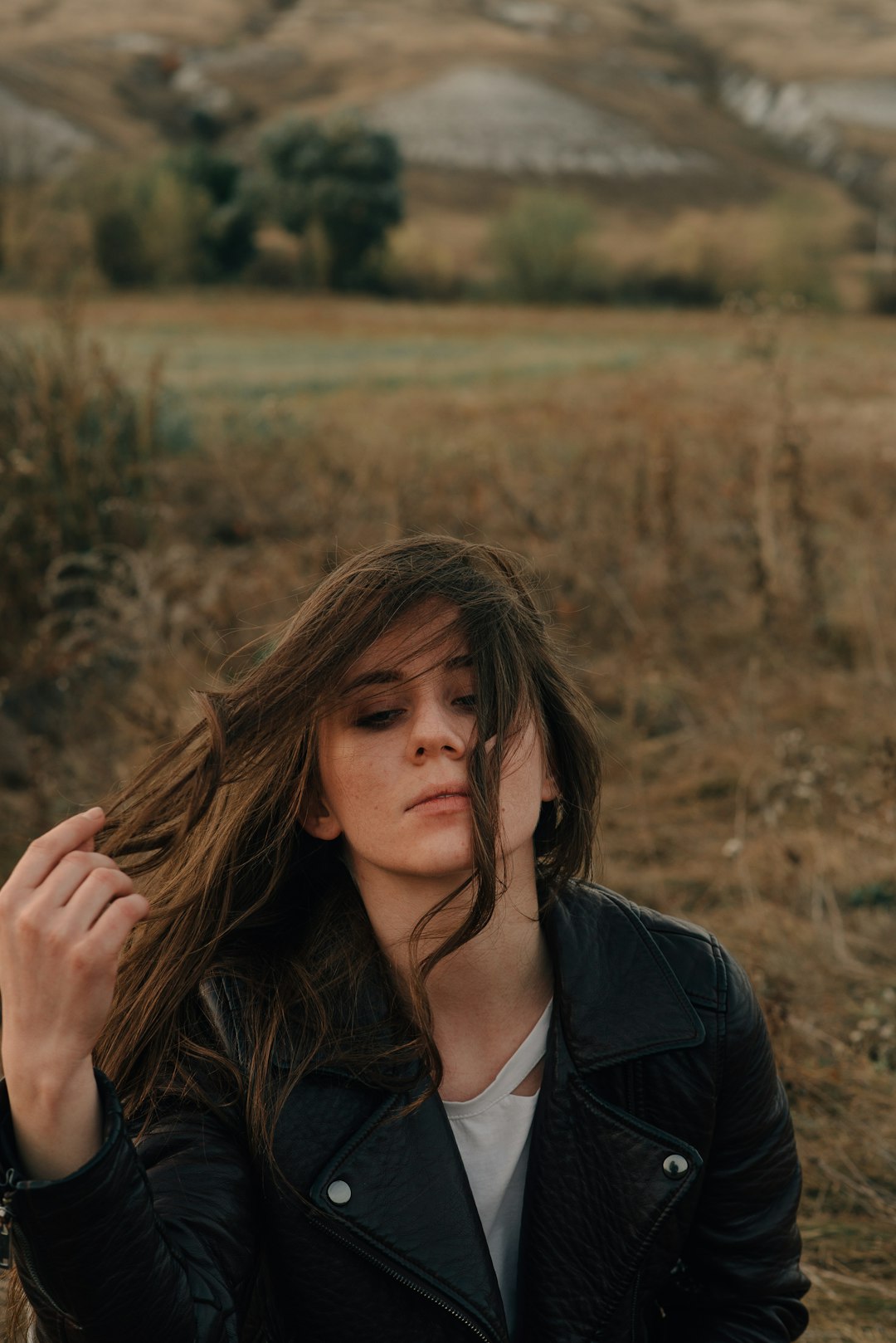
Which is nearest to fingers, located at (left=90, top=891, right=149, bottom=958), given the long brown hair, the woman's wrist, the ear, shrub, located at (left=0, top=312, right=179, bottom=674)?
the woman's wrist

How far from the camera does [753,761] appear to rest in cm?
484

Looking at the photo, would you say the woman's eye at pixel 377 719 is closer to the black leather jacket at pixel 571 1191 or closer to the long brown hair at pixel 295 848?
the long brown hair at pixel 295 848

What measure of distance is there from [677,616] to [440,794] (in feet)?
16.2

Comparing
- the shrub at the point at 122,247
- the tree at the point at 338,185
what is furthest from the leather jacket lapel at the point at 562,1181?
the tree at the point at 338,185

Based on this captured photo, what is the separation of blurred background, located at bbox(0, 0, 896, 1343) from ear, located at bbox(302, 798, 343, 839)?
357 millimetres

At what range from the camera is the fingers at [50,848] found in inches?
49.5

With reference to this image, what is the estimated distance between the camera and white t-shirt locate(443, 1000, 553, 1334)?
1.65m

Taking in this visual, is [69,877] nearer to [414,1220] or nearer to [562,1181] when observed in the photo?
[414,1220]

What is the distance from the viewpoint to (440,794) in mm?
1556

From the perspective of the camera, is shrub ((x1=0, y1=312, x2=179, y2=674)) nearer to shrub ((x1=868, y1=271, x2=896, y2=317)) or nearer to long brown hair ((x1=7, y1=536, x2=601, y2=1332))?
long brown hair ((x1=7, y1=536, x2=601, y2=1332))

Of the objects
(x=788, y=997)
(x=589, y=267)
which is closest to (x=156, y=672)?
(x=788, y=997)

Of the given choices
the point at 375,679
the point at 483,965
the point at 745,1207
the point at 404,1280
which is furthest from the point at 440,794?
the point at 745,1207

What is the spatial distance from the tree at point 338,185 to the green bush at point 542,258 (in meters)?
1.95

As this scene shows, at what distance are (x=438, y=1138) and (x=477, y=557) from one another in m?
0.77
